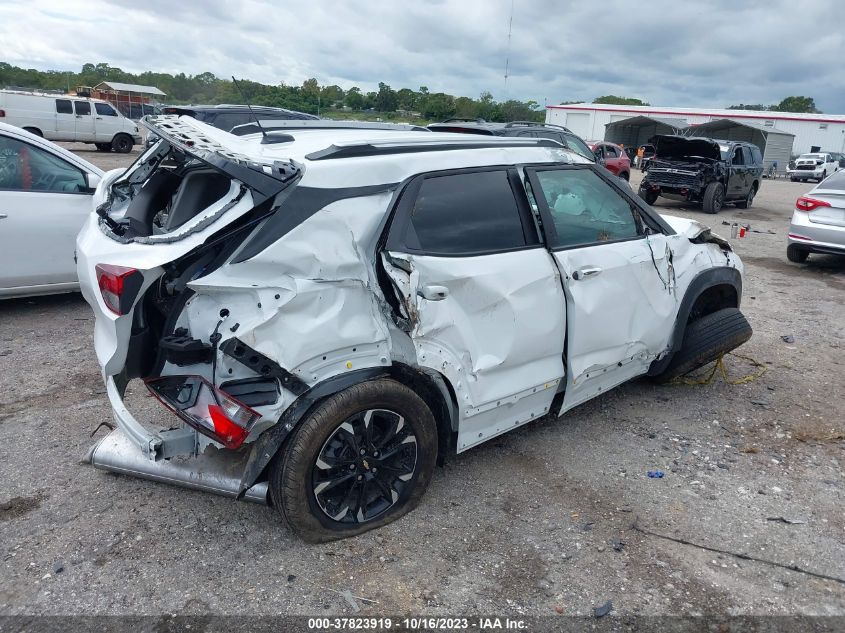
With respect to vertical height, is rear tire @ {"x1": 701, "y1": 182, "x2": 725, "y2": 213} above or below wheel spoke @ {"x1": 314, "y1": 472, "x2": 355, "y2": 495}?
above

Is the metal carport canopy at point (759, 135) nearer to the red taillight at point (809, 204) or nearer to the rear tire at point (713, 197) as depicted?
the rear tire at point (713, 197)

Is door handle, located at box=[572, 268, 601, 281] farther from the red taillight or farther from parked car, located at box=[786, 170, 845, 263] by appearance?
the red taillight

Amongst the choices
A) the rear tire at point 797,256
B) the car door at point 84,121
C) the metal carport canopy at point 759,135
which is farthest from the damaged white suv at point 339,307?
the metal carport canopy at point 759,135

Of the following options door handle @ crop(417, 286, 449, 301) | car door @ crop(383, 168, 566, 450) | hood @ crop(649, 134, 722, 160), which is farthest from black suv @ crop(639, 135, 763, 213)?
door handle @ crop(417, 286, 449, 301)

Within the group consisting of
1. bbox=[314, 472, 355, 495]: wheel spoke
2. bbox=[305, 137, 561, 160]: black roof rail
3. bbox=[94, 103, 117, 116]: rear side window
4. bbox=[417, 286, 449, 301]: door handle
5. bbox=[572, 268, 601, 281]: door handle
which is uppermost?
bbox=[94, 103, 117, 116]: rear side window

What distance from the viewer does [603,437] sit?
413cm

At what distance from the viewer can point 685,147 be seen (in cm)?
1642

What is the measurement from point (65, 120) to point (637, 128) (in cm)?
3954

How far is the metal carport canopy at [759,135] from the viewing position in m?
41.6

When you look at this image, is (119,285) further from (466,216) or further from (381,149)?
(466,216)

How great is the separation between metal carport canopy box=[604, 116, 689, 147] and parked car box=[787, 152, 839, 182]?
938 cm

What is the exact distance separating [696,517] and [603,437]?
0.89 m

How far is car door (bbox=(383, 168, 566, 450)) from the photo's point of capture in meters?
2.98

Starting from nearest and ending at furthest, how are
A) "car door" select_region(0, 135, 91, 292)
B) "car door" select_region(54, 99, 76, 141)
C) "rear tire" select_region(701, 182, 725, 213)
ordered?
"car door" select_region(0, 135, 91, 292)
"rear tire" select_region(701, 182, 725, 213)
"car door" select_region(54, 99, 76, 141)
